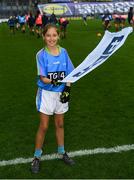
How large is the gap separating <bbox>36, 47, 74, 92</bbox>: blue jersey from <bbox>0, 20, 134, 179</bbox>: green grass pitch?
1.10 meters

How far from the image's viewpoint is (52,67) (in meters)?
5.30

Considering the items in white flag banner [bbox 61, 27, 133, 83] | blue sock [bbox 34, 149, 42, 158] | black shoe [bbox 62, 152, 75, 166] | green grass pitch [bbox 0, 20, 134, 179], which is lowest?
green grass pitch [bbox 0, 20, 134, 179]

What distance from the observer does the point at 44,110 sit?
5438 millimetres

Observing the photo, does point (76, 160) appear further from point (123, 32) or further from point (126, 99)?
point (126, 99)

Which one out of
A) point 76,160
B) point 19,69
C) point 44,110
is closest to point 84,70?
point 44,110

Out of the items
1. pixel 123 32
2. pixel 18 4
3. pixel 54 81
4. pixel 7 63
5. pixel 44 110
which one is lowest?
pixel 18 4

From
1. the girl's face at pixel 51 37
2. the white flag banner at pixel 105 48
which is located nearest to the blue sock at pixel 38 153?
the white flag banner at pixel 105 48

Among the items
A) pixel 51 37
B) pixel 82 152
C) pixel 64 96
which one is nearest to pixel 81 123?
pixel 82 152

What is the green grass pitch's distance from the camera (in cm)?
560

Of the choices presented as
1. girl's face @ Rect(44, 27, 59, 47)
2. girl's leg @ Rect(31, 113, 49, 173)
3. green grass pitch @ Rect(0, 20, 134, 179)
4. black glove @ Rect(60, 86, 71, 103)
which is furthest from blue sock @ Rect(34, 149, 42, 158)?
girl's face @ Rect(44, 27, 59, 47)

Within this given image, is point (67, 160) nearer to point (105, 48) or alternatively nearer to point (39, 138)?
point (39, 138)

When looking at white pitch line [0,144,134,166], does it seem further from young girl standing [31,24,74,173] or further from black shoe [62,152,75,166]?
young girl standing [31,24,74,173]

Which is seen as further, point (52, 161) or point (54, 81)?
point (52, 161)

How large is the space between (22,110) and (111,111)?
1.77 metres
